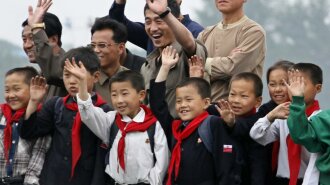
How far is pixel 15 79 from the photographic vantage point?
11.9 metres

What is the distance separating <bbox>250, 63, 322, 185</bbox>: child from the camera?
11.1 meters

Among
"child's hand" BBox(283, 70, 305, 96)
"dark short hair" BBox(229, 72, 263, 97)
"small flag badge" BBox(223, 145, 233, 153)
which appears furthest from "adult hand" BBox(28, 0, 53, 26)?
"child's hand" BBox(283, 70, 305, 96)

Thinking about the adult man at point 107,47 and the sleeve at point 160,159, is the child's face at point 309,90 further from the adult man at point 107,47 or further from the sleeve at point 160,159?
the adult man at point 107,47

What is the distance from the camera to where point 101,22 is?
41.4ft

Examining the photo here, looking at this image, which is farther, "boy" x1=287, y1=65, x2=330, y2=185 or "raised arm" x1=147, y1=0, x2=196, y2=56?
"raised arm" x1=147, y1=0, x2=196, y2=56

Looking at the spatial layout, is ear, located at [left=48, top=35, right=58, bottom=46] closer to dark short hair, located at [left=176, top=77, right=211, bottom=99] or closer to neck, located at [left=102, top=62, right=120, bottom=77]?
neck, located at [left=102, top=62, right=120, bottom=77]

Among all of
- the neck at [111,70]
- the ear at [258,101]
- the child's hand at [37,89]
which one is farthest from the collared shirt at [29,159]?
the ear at [258,101]

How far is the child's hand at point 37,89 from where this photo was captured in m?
11.6

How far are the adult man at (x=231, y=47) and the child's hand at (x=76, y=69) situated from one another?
1.17 meters

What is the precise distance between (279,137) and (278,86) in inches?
18.3

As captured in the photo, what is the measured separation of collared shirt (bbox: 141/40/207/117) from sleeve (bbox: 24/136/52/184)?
103 cm

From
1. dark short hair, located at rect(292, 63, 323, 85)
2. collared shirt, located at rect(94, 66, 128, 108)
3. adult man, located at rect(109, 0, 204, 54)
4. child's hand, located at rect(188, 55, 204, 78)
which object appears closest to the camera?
dark short hair, located at rect(292, 63, 323, 85)

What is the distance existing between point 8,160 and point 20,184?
251 mm

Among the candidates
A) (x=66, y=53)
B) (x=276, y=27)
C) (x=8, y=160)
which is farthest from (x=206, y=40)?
(x=276, y=27)
